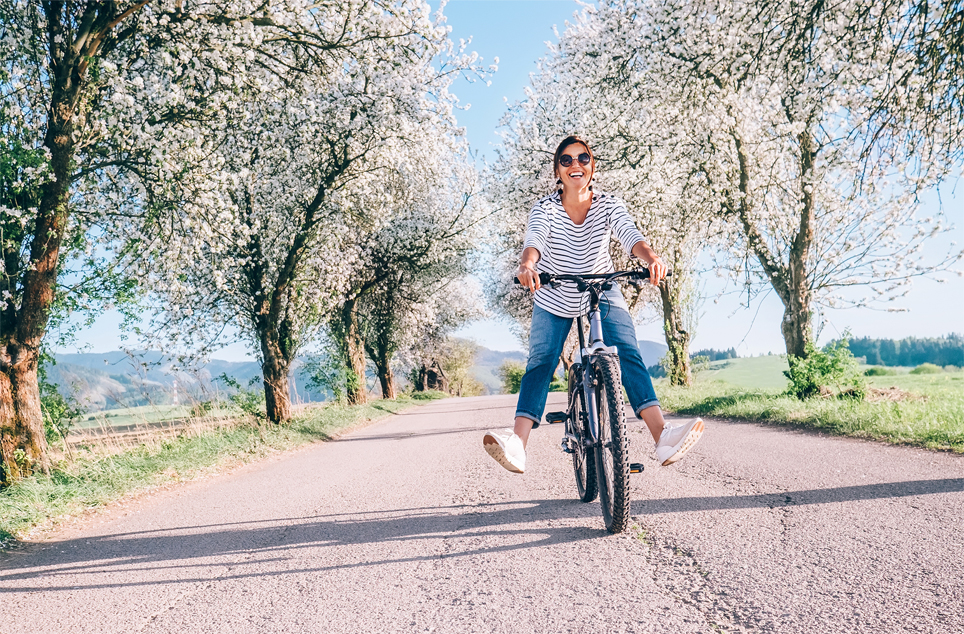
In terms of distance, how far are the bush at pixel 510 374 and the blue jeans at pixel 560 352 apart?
54556mm

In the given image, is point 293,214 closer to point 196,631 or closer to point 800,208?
point 800,208

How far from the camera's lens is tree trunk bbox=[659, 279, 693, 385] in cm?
1828

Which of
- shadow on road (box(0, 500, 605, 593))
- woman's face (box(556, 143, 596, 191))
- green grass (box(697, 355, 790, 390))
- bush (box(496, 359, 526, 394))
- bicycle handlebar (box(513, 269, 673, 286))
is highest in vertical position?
woman's face (box(556, 143, 596, 191))

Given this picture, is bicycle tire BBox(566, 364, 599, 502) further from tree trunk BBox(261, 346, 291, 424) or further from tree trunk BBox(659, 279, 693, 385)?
tree trunk BBox(659, 279, 693, 385)

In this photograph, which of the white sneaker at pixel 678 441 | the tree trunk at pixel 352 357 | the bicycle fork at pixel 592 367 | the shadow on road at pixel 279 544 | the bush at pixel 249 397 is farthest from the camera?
the tree trunk at pixel 352 357

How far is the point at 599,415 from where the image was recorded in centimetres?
388

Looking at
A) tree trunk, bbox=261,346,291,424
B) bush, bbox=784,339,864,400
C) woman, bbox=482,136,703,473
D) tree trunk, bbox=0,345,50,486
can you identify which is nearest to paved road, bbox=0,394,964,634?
woman, bbox=482,136,703,473

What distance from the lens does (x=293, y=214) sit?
46.2 ft

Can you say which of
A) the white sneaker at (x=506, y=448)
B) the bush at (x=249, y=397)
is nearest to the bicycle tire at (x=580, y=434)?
the white sneaker at (x=506, y=448)

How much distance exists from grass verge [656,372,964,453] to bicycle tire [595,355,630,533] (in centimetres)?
394

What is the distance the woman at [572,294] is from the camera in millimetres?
3793

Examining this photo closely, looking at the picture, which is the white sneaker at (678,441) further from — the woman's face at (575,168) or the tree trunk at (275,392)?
the tree trunk at (275,392)

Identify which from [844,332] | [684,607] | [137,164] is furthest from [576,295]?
[844,332]

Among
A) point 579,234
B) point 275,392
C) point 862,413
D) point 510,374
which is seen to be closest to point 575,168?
point 579,234
